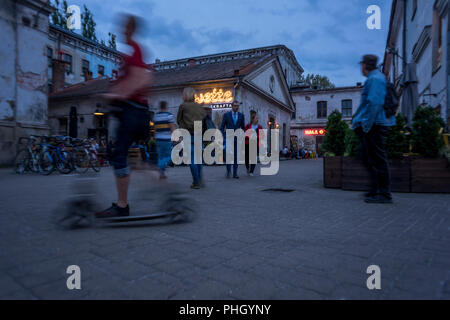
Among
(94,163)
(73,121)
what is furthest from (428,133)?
(73,121)

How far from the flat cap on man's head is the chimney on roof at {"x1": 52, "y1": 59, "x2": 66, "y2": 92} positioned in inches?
1158

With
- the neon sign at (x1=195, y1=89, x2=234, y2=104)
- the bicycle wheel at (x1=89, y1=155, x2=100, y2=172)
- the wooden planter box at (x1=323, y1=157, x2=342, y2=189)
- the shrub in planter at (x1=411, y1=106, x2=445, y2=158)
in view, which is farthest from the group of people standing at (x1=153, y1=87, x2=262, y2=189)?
the neon sign at (x1=195, y1=89, x2=234, y2=104)

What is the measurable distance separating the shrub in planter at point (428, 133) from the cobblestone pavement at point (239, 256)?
204 centimetres

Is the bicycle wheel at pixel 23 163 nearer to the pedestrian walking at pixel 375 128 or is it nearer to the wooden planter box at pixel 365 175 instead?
the wooden planter box at pixel 365 175

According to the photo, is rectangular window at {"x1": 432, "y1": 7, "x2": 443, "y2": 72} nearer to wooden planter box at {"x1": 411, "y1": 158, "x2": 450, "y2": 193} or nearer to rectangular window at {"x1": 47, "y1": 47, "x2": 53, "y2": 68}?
wooden planter box at {"x1": 411, "y1": 158, "x2": 450, "y2": 193}

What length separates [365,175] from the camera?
5633mm

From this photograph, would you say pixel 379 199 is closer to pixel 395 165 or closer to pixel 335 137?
pixel 395 165

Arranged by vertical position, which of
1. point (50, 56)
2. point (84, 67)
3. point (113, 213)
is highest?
point (84, 67)

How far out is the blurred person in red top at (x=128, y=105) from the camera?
297cm

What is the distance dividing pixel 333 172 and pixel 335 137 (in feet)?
3.15

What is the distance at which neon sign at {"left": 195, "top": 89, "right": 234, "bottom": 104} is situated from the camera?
1947 cm
